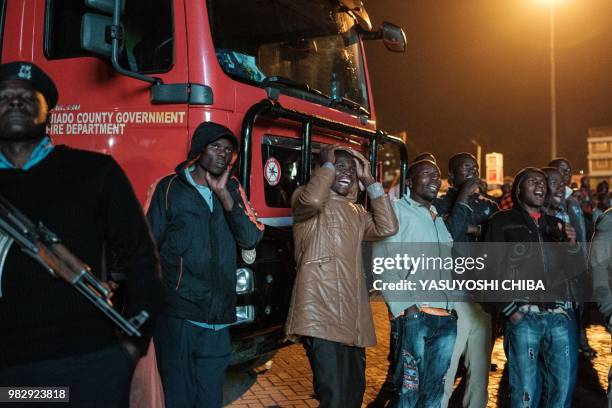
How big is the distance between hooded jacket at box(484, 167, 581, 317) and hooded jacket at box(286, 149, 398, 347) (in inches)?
36.1

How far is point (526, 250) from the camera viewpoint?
417 cm

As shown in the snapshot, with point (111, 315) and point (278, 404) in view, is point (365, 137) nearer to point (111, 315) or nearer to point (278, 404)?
point (278, 404)

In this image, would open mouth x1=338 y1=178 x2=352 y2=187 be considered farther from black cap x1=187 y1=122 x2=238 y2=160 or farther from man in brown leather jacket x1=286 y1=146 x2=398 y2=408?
black cap x1=187 y1=122 x2=238 y2=160

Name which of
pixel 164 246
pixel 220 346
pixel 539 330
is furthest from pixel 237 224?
pixel 539 330

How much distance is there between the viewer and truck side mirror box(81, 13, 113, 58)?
3.66m

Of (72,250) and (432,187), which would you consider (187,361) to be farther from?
(432,187)

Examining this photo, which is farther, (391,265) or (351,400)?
(391,265)

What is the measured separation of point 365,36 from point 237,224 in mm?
3211

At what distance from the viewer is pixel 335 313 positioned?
12.3 feet

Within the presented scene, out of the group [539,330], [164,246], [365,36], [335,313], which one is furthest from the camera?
[365,36]

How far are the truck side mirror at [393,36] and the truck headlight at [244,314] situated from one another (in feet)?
10.7

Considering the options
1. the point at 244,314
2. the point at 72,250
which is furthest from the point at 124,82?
the point at 72,250

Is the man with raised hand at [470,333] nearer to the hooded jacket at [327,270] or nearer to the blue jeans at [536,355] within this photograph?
the blue jeans at [536,355]

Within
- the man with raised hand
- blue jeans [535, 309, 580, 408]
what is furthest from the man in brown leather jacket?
blue jeans [535, 309, 580, 408]
